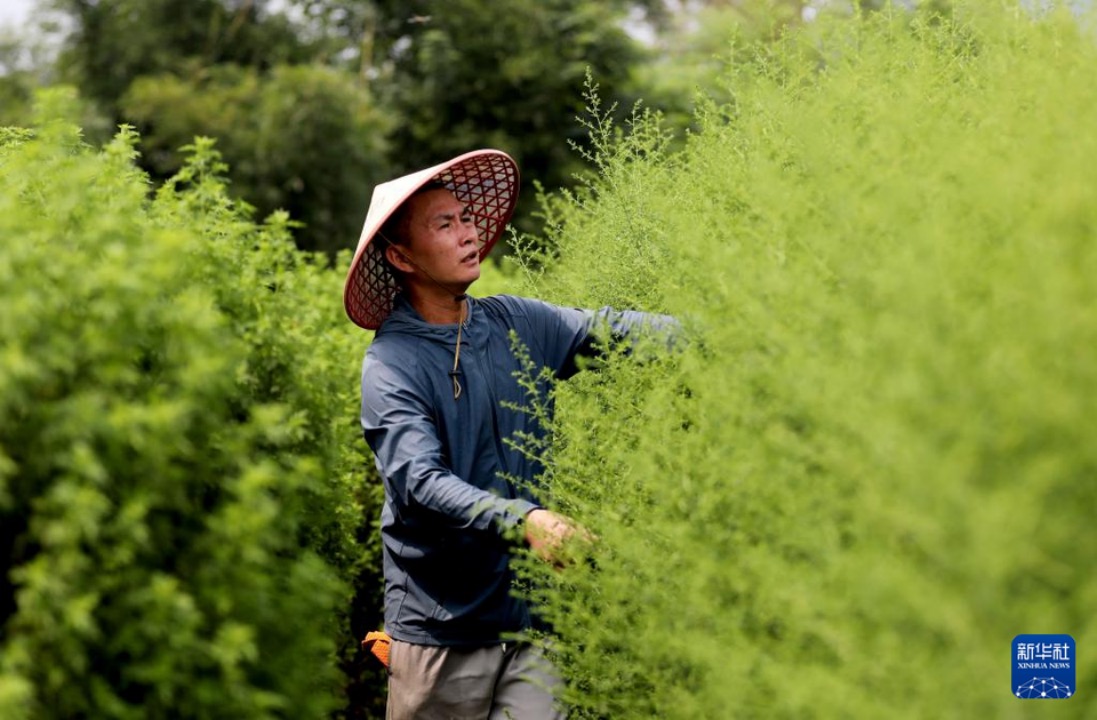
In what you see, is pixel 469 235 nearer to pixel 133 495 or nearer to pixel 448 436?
pixel 448 436

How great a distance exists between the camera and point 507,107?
2536cm

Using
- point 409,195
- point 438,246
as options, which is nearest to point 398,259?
point 438,246

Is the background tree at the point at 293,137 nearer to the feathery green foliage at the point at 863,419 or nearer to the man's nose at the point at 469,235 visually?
the man's nose at the point at 469,235

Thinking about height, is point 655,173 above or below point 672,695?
above

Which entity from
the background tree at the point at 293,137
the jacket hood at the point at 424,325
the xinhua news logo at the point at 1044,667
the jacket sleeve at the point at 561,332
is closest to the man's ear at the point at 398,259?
the jacket hood at the point at 424,325

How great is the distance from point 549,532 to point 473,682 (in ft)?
2.89

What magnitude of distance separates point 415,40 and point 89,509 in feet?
85.3

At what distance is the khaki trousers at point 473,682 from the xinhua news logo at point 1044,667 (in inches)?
74.7

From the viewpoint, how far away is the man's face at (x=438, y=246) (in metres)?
4.39

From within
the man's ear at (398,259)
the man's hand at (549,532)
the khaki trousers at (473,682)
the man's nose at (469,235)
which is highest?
the man's nose at (469,235)

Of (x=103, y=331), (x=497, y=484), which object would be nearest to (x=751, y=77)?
(x=497, y=484)

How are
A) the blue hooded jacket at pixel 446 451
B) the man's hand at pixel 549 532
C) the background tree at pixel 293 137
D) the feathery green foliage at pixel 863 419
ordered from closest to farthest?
the feathery green foliage at pixel 863 419 < the man's hand at pixel 549 532 < the blue hooded jacket at pixel 446 451 < the background tree at pixel 293 137

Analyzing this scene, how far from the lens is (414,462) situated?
12.5 ft

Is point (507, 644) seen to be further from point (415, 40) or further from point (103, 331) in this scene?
point (415, 40)
